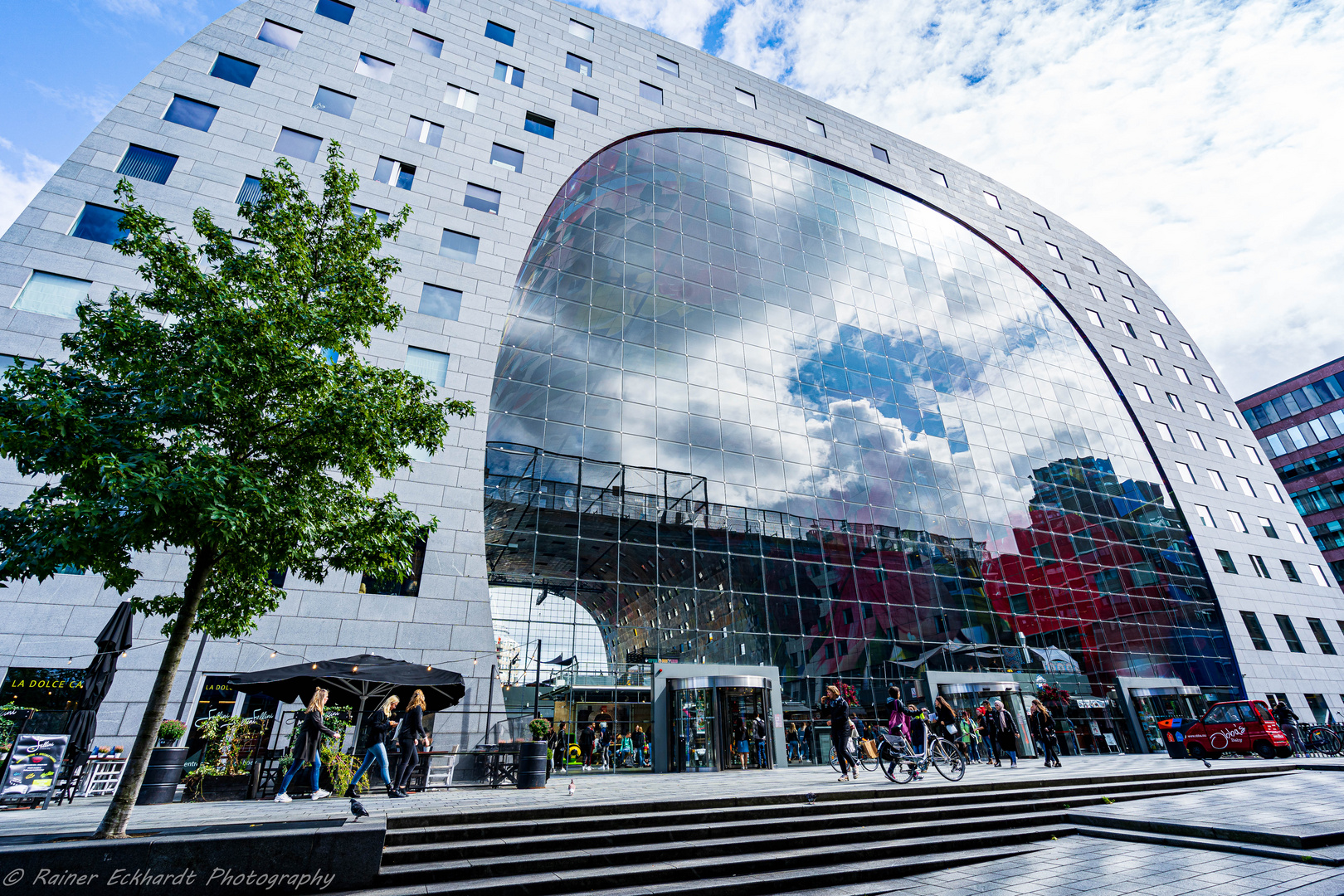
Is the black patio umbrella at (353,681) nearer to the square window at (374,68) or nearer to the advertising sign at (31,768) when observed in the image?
the advertising sign at (31,768)

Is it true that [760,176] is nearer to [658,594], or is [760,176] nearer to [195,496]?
[658,594]

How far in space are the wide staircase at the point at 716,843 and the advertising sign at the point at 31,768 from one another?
7.02m

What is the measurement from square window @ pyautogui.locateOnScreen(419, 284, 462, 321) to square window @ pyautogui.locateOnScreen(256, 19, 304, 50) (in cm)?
1069

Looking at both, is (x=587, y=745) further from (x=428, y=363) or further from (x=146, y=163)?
(x=146, y=163)

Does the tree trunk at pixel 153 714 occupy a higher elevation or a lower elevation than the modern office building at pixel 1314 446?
lower

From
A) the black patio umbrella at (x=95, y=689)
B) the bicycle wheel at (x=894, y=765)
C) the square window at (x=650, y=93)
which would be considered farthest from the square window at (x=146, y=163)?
the bicycle wheel at (x=894, y=765)

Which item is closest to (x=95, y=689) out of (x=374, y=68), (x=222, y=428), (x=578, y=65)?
(x=222, y=428)

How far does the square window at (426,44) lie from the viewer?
2316 centimetres

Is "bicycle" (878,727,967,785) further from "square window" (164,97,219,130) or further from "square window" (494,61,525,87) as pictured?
"square window" (494,61,525,87)

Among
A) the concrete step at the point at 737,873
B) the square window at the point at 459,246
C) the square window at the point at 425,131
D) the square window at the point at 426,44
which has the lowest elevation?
the concrete step at the point at 737,873

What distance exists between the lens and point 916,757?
1117 centimetres

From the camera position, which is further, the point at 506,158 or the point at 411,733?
the point at 506,158

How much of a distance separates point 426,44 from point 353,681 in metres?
23.5

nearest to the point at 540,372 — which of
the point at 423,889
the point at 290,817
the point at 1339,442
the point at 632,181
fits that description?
the point at 632,181
